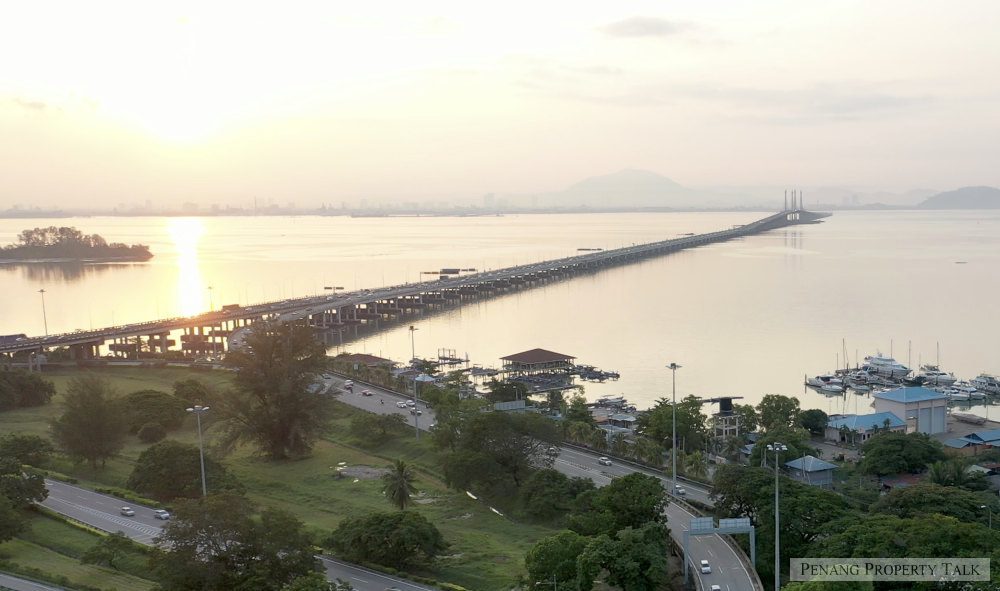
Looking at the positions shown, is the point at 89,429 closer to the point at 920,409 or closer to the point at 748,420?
the point at 748,420

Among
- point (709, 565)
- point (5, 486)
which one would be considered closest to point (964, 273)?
point (709, 565)

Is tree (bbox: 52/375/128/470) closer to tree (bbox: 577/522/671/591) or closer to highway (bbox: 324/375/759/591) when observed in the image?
highway (bbox: 324/375/759/591)

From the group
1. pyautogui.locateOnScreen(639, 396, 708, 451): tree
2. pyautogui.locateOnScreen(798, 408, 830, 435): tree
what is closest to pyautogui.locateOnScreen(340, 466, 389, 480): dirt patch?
pyautogui.locateOnScreen(639, 396, 708, 451): tree

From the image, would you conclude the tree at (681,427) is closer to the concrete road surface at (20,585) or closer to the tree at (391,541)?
the tree at (391,541)

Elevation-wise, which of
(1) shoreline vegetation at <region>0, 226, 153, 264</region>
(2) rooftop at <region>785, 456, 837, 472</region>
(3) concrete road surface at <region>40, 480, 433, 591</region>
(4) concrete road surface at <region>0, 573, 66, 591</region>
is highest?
(1) shoreline vegetation at <region>0, 226, 153, 264</region>

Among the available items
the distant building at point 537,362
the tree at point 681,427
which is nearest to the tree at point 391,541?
the tree at point 681,427

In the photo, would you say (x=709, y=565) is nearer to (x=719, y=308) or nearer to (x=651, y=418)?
(x=651, y=418)

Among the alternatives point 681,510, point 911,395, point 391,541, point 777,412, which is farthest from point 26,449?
point 911,395
